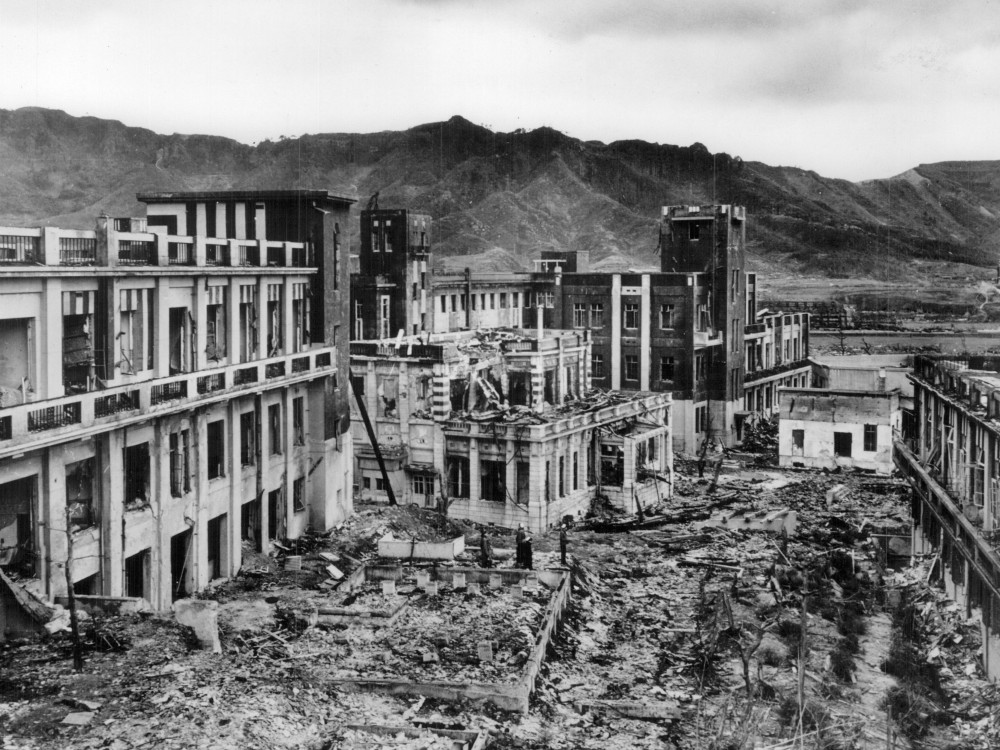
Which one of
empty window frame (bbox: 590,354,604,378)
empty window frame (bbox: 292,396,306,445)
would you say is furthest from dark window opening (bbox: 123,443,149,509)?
empty window frame (bbox: 590,354,604,378)

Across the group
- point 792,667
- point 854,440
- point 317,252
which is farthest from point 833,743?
point 854,440

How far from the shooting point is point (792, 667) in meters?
28.5

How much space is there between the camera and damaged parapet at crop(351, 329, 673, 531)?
147 feet

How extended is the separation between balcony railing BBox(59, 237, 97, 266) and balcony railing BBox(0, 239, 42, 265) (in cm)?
79

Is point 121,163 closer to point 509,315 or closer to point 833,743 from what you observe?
point 509,315

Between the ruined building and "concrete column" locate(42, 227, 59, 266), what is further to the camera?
the ruined building

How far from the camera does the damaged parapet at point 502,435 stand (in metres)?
44.7

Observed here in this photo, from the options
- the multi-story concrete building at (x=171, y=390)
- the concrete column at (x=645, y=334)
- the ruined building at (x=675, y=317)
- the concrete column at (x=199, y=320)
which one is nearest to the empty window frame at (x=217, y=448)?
the multi-story concrete building at (x=171, y=390)

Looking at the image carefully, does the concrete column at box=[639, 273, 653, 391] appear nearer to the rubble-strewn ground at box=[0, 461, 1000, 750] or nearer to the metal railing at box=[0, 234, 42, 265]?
the rubble-strewn ground at box=[0, 461, 1000, 750]

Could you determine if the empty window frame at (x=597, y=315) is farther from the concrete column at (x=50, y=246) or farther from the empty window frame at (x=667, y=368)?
the concrete column at (x=50, y=246)

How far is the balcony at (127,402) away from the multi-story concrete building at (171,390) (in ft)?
0.15

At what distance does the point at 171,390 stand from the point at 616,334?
4229 cm

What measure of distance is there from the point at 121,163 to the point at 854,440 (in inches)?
5242

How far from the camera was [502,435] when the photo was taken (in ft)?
146
